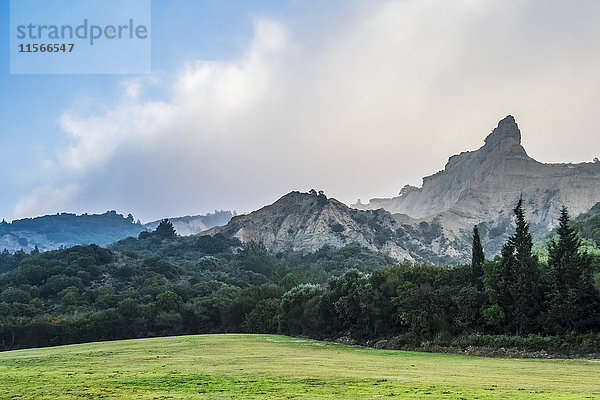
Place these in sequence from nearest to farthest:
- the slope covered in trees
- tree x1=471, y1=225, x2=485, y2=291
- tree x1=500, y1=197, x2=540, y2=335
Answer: the slope covered in trees
tree x1=500, y1=197, x2=540, y2=335
tree x1=471, y1=225, x2=485, y2=291

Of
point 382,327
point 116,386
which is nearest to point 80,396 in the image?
point 116,386

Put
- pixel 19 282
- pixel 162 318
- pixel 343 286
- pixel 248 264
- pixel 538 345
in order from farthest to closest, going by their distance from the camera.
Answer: pixel 248 264, pixel 19 282, pixel 162 318, pixel 343 286, pixel 538 345

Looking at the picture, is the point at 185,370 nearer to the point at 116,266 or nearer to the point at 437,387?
the point at 437,387

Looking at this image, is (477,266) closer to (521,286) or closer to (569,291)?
(521,286)

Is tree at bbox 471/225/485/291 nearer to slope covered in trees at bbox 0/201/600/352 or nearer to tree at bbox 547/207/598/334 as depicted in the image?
slope covered in trees at bbox 0/201/600/352

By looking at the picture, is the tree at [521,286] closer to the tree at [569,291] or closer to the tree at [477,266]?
the tree at [569,291]

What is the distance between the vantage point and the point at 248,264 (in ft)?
553

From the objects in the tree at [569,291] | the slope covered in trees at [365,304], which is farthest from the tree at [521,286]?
the tree at [569,291]

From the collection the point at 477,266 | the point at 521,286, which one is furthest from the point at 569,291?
the point at 477,266

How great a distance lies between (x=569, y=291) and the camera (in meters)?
42.8

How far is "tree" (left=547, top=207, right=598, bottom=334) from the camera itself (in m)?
42.5

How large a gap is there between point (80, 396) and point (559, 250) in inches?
1691

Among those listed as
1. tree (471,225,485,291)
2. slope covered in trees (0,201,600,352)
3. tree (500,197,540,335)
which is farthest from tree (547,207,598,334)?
tree (471,225,485,291)

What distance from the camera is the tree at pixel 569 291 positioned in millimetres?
42500
